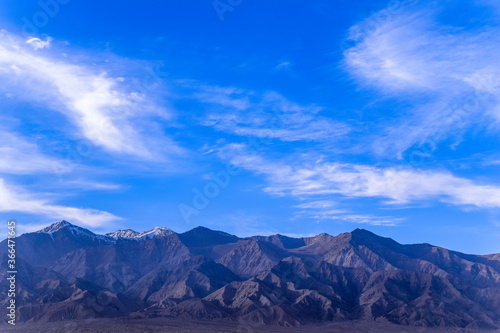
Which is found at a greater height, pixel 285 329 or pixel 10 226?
pixel 10 226

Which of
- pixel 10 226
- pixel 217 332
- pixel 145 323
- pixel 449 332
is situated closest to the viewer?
pixel 10 226

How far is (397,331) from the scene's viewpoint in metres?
196

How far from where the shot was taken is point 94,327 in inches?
6708

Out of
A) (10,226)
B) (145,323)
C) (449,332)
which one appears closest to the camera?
(10,226)

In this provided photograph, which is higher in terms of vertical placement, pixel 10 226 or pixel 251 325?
pixel 10 226

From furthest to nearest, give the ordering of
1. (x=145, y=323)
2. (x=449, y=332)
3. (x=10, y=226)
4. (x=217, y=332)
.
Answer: (x=449, y=332), (x=145, y=323), (x=217, y=332), (x=10, y=226)

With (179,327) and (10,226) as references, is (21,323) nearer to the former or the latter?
(179,327)

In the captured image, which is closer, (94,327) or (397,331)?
(94,327)

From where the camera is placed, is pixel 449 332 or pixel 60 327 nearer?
pixel 60 327

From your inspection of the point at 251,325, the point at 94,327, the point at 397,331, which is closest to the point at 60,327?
the point at 94,327

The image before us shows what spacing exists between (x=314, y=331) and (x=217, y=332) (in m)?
40.8

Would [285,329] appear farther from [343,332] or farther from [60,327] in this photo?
[60,327]

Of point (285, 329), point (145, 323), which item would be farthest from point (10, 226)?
point (285, 329)

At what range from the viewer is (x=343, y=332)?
622 feet
